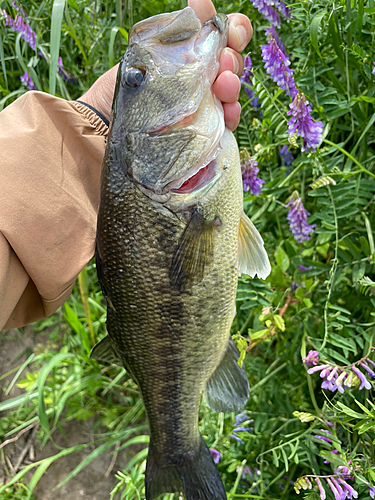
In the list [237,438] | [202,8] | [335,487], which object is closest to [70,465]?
[237,438]

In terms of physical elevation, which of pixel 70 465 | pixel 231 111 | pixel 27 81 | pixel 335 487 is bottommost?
pixel 70 465

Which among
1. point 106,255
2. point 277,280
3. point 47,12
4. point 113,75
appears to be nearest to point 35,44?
point 47,12

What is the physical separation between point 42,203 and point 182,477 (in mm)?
1068

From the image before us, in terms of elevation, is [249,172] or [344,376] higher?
[249,172]

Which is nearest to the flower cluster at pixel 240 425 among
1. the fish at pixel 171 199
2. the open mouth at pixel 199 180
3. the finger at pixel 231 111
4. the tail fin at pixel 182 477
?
the tail fin at pixel 182 477

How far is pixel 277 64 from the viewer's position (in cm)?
152

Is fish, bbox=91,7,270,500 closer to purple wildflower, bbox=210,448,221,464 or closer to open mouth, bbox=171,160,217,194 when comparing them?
open mouth, bbox=171,160,217,194

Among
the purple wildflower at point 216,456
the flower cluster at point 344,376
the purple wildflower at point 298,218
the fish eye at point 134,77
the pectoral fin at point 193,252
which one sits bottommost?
the purple wildflower at point 216,456

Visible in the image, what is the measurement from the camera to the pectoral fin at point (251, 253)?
1.36 m

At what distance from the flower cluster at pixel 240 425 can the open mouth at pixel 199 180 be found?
3.39 ft

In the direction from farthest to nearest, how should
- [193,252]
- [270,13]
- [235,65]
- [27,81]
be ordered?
[27,81]
[270,13]
[235,65]
[193,252]

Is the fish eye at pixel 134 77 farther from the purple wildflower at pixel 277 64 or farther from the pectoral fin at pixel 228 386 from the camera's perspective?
the pectoral fin at pixel 228 386

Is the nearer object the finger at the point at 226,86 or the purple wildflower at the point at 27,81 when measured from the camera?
the finger at the point at 226,86

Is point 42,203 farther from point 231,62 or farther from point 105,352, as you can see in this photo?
point 231,62
